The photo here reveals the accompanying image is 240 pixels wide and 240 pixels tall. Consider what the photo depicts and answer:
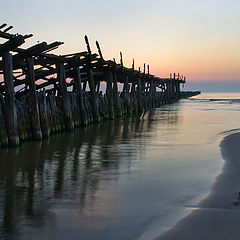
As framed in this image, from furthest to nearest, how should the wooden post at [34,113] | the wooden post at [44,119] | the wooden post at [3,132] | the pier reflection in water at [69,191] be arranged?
the wooden post at [44,119] < the wooden post at [34,113] < the wooden post at [3,132] < the pier reflection in water at [69,191]

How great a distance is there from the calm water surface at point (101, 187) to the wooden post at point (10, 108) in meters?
0.38

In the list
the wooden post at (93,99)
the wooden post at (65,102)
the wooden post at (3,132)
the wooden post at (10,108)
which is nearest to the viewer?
the wooden post at (3,132)

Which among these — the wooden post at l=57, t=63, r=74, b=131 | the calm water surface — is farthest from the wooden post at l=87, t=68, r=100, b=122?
the calm water surface

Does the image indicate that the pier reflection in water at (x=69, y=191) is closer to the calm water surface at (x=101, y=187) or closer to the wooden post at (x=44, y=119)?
the calm water surface at (x=101, y=187)

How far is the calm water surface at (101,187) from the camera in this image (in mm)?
4902

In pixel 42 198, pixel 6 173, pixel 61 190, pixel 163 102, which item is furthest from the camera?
pixel 163 102

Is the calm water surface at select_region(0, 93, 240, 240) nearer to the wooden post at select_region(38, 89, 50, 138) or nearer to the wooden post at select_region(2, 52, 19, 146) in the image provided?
the wooden post at select_region(2, 52, 19, 146)

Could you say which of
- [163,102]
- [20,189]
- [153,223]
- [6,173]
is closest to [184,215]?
[153,223]

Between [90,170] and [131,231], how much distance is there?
3771 mm

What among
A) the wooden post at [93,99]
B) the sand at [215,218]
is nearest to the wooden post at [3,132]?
the sand at [215,218]

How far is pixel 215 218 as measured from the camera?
16.1ft

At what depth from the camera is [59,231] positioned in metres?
4.77

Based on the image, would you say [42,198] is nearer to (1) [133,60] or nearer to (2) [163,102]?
(1) [133,60]

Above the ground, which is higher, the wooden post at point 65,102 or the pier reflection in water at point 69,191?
the wooden post at point 65,102
